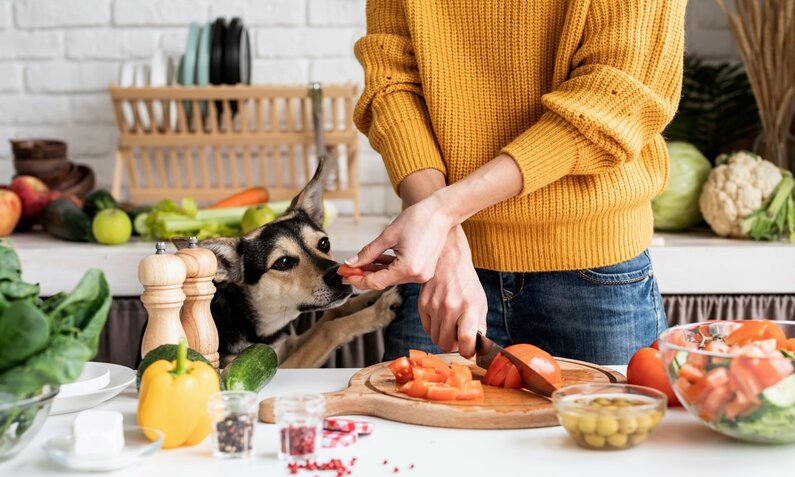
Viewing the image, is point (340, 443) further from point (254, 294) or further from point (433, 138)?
point (254, 294)

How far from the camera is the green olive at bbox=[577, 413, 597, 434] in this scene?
95cm

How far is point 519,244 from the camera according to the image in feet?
5.23

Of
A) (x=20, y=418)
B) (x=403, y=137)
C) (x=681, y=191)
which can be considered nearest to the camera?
(x=20, y=418)

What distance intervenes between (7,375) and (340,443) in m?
0.35

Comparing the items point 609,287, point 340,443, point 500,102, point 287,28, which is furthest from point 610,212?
point 287,28

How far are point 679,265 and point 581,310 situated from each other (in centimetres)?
85

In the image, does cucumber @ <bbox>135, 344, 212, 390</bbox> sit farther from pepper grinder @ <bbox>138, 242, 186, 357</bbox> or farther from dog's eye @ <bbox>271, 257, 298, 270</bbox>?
dog's eye @ <bbox>271, 257, 298, 270</bbox>

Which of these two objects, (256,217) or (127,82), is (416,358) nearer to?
(256,217)

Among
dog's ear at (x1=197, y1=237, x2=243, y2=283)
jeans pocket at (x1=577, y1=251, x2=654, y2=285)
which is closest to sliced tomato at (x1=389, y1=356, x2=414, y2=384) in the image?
jeans pocket at (x1=577, y1=251, x2=654, y2=285)

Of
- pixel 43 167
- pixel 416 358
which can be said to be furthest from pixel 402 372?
pixel 43 167

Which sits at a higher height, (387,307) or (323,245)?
(323,245)

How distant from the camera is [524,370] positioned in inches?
45.7

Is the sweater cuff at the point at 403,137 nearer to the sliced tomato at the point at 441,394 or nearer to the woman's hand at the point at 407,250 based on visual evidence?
the woman's hand at the point at 407,250

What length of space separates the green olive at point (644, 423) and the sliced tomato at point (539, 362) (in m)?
0.22
